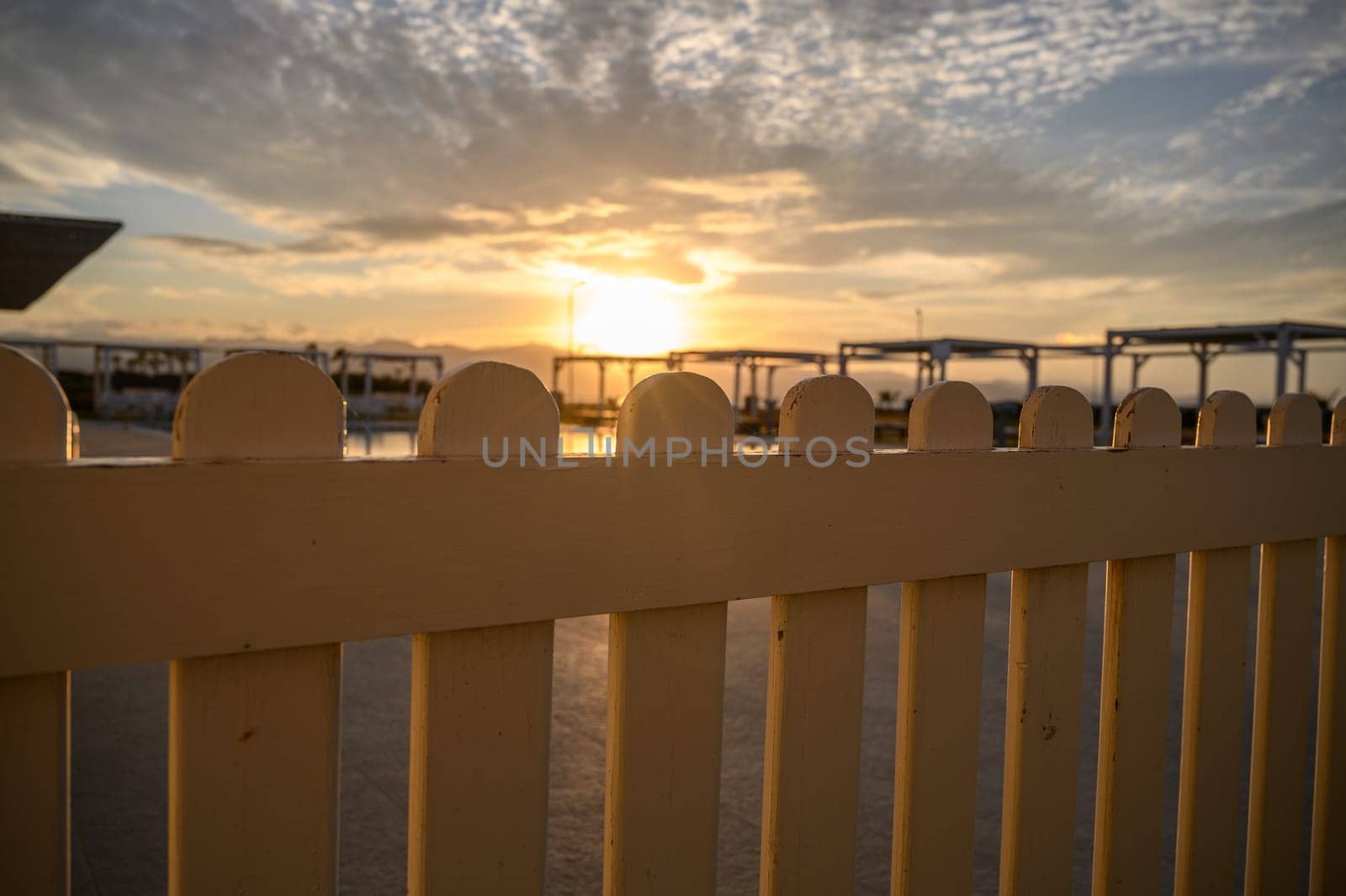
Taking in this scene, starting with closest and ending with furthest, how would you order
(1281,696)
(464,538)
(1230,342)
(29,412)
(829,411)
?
1. (29,412)
2. (464,538)
3. (829,411)
4. (1281,696)
5. (1230,342)

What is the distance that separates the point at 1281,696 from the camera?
1.51m

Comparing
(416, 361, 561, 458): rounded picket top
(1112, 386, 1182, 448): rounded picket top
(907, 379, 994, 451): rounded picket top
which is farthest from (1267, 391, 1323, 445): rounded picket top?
(416, 361, 561, 458): rounded picket top

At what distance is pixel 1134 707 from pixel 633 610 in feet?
2.80

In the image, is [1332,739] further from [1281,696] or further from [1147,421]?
[1147,421]

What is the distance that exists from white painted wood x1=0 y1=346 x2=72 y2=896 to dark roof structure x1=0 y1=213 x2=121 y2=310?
9.56ft

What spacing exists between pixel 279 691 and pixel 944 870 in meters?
0.85

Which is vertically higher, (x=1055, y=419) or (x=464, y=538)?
(x=1055, y=419)

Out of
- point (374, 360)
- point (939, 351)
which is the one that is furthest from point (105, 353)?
point (939, 351)

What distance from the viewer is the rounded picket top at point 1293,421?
152cm

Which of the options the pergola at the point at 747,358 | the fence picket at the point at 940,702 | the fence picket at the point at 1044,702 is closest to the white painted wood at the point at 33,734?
the fence picket at the point at 940,702

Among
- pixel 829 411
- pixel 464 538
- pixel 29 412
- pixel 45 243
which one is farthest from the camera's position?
pixel 45 243

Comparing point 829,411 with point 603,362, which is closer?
point 829,411

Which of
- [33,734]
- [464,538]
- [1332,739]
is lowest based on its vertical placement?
[1332,739]

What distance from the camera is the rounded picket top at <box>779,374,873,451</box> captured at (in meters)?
0.98
